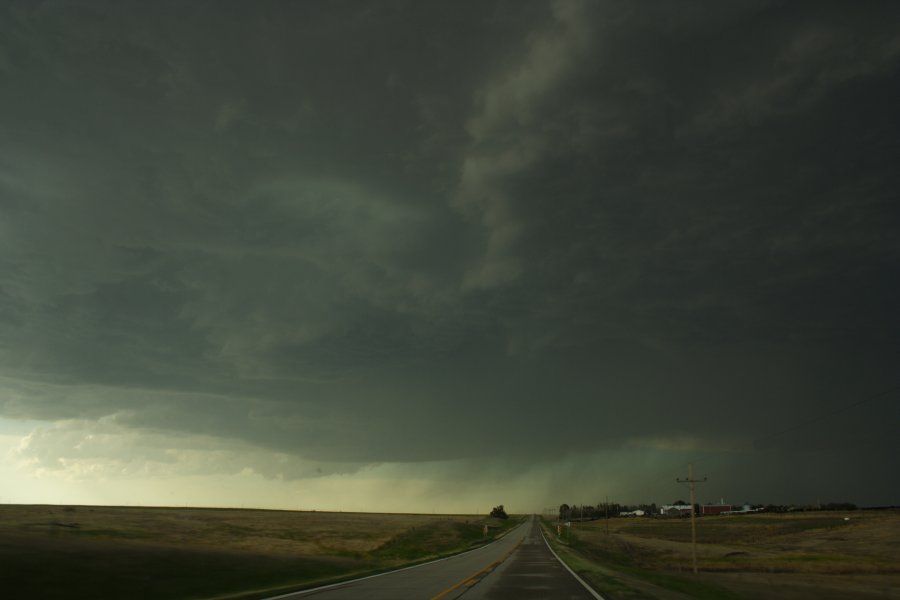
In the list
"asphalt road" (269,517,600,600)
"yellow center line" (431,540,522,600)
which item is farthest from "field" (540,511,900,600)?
"yellow center line" (431,540,522,600)

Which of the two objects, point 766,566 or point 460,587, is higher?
point 460,587

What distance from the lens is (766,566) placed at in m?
66.6

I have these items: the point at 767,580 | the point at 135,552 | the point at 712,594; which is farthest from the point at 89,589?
the point at 767,580

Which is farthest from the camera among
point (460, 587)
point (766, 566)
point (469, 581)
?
point (766, 566)

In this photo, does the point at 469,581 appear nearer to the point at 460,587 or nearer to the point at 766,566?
the point at 460,587

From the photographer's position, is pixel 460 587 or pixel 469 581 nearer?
pixel 460 587

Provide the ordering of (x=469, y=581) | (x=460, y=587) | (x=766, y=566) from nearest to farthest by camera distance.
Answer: (x=460, y=587) < (x=469, y=581) < (x=766, y=566)

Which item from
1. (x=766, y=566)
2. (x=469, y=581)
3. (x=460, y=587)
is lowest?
(x=766, y=566)

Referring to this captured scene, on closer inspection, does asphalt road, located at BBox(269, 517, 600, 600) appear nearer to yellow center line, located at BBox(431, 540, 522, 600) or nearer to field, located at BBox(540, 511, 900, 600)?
yellow center line, located at BBox(431, 540, 522, 600)

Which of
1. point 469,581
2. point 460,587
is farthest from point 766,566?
point 460,587

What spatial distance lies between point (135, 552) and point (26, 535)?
5604 mm

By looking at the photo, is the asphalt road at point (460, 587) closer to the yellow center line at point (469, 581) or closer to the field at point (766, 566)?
the yellow center line at point (469, 581)

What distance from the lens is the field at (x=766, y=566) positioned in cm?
3569

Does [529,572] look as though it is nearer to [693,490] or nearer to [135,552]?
[135,552]
